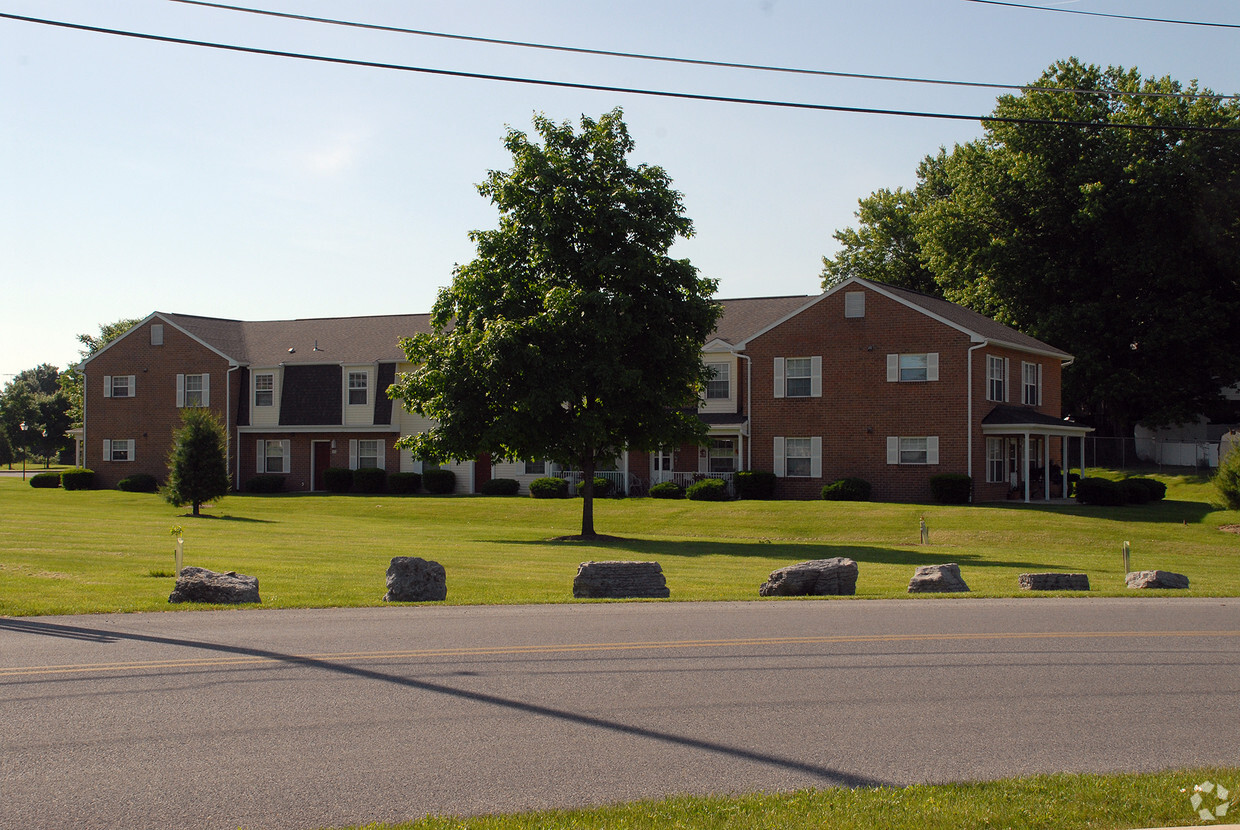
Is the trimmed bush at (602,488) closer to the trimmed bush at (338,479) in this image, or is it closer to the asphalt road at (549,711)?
the trimmed bush at (338,479)

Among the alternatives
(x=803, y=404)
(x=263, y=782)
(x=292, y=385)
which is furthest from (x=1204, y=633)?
(x=292, y=385)

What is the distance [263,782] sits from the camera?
20.5ft

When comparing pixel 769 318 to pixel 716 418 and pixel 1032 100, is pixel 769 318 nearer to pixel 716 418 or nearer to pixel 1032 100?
pixel 716 418

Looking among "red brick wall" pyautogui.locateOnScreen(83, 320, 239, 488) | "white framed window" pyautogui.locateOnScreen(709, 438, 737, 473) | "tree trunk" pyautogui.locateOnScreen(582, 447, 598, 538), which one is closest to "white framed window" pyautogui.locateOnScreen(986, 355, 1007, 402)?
"white framed window" pyautogui.locateOnScreen(709, 438, 737, 473)

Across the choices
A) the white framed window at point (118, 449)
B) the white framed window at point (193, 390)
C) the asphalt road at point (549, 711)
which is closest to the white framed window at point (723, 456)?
the white framed window at point (193, 390)

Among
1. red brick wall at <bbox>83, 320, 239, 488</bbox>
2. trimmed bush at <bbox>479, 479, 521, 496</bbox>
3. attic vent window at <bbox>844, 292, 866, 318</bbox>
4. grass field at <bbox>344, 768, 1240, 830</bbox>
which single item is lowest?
grass field at <bbox>344, 768, 1240, 830</bbox>

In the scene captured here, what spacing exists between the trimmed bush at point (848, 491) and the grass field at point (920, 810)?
32.3m

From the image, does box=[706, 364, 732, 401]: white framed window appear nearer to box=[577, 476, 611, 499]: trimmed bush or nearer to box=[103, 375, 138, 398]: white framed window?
box=[577, 476, 611, 499]: trimmed bush

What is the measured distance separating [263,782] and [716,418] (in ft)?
121

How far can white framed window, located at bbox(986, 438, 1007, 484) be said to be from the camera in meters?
39.1

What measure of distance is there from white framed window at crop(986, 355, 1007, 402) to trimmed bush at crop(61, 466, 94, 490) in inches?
1529

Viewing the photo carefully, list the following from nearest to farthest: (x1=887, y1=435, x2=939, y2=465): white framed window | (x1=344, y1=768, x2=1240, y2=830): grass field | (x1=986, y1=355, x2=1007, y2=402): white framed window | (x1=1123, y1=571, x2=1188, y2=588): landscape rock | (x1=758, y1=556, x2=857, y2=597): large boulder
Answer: (x1=344, y1=768, x2=1240, y2=830): grass field
(x1=758, y1=556, x2=857, y2=597): large boulder
(x1=1123, y1=571, x2=1188, y2=588): landscape rock
(x1=887, y1=435, x2=939, y2=465): white framed window
(x1=986, y1=355, x2=1007, y2=402): white framed window

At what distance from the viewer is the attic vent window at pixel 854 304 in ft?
130

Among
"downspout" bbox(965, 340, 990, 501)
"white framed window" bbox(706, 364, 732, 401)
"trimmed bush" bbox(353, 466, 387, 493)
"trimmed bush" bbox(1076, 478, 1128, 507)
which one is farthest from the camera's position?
"trimmed bush" bbox(353, 466, 387, 493)
